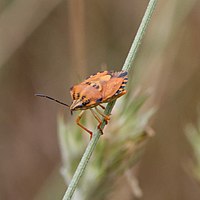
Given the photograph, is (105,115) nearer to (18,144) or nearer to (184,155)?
(184,155)

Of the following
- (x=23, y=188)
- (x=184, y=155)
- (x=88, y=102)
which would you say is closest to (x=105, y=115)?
(x=88, y=102)

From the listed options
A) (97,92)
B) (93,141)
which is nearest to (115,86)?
(97,92)

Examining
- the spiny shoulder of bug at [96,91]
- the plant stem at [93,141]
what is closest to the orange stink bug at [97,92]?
the spiny shoulder of bug at [96,91]

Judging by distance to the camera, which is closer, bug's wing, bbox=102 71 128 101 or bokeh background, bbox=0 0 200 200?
bug's wing, bbox=102 71 128 101

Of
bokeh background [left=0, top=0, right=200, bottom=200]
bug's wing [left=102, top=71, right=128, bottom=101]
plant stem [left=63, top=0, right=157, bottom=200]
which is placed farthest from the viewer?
bokeh background [left=0, top=0, right=200, bottom=200]

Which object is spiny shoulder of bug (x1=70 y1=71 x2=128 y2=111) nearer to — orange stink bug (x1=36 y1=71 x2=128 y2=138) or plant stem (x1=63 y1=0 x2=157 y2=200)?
orange stink bug (x1=36 y1=71 x2=128 y2=138)

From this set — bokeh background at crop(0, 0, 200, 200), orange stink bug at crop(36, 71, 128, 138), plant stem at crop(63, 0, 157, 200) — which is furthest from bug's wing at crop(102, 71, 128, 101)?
bokeh background at crop(0, 0, 200, 200)

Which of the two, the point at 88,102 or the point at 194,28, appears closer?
the point at 88,102
